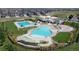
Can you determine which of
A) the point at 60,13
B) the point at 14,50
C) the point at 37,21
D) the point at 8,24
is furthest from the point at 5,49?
the point at 60,13

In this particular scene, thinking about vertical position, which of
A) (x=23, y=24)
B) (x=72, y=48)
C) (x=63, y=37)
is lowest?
(x=72, y=48)

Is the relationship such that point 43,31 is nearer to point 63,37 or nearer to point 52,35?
point 52,35

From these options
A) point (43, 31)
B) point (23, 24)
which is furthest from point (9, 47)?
point (43, 31)

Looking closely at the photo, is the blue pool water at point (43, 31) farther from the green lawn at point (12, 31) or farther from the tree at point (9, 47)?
the tree at point (9, 47)

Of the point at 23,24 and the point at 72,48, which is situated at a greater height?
the point at 23,24

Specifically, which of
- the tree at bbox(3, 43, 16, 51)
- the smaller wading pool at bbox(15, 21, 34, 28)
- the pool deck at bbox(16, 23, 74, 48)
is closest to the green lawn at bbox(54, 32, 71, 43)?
the pool deck at bbox(16, 23, 74, 48)

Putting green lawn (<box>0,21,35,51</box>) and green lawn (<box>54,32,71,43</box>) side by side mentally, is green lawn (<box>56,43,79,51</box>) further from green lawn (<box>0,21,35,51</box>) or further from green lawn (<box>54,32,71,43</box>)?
green lawn (<box>0,21,35,51</box>)

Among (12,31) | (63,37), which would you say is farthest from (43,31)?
(12,31)

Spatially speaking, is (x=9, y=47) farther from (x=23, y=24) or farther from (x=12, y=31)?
(x=23, y=24)
